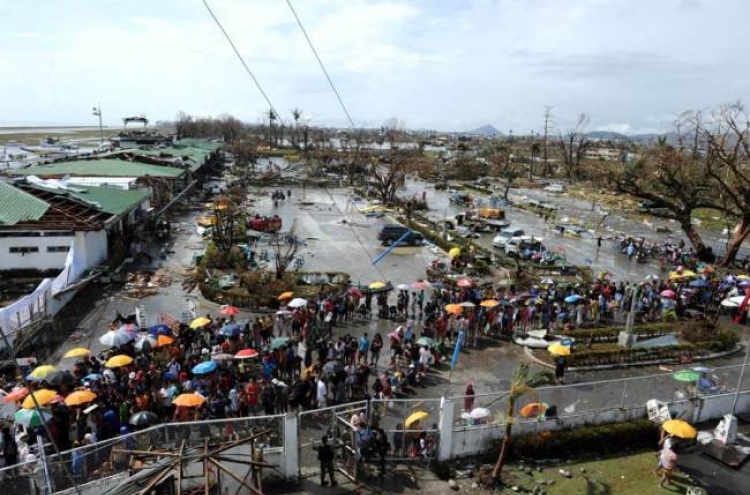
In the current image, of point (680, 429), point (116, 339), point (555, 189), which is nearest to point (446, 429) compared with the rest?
point (680, 429)

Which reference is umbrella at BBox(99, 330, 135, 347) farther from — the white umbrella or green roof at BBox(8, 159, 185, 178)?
green roof at BBox(8, 159, 185, 178)

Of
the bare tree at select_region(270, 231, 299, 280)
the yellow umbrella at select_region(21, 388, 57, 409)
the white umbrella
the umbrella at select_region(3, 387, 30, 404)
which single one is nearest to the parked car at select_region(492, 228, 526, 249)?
the bare tree at select_region(270, 231, 299, 280)

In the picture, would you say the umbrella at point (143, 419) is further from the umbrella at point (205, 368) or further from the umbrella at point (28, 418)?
the umbrella at point (205, 368)

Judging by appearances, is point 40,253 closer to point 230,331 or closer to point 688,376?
point 230,331

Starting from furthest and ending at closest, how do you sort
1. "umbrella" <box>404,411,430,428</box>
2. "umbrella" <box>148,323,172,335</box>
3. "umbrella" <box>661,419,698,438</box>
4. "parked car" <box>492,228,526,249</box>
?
1. "parked car" <box>492,228,526,249</box>
2. "umbrella" <box>148,323,172,335</box>
3. "umbrella" <box>404,411,430,428</box>
4. "umbrella" <box>661,419,698,438</box>

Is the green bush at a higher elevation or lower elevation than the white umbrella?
lower

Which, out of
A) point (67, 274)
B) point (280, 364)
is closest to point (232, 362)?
point (280, 364)

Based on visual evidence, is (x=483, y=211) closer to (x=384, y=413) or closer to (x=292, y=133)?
(x=384, y=413)
